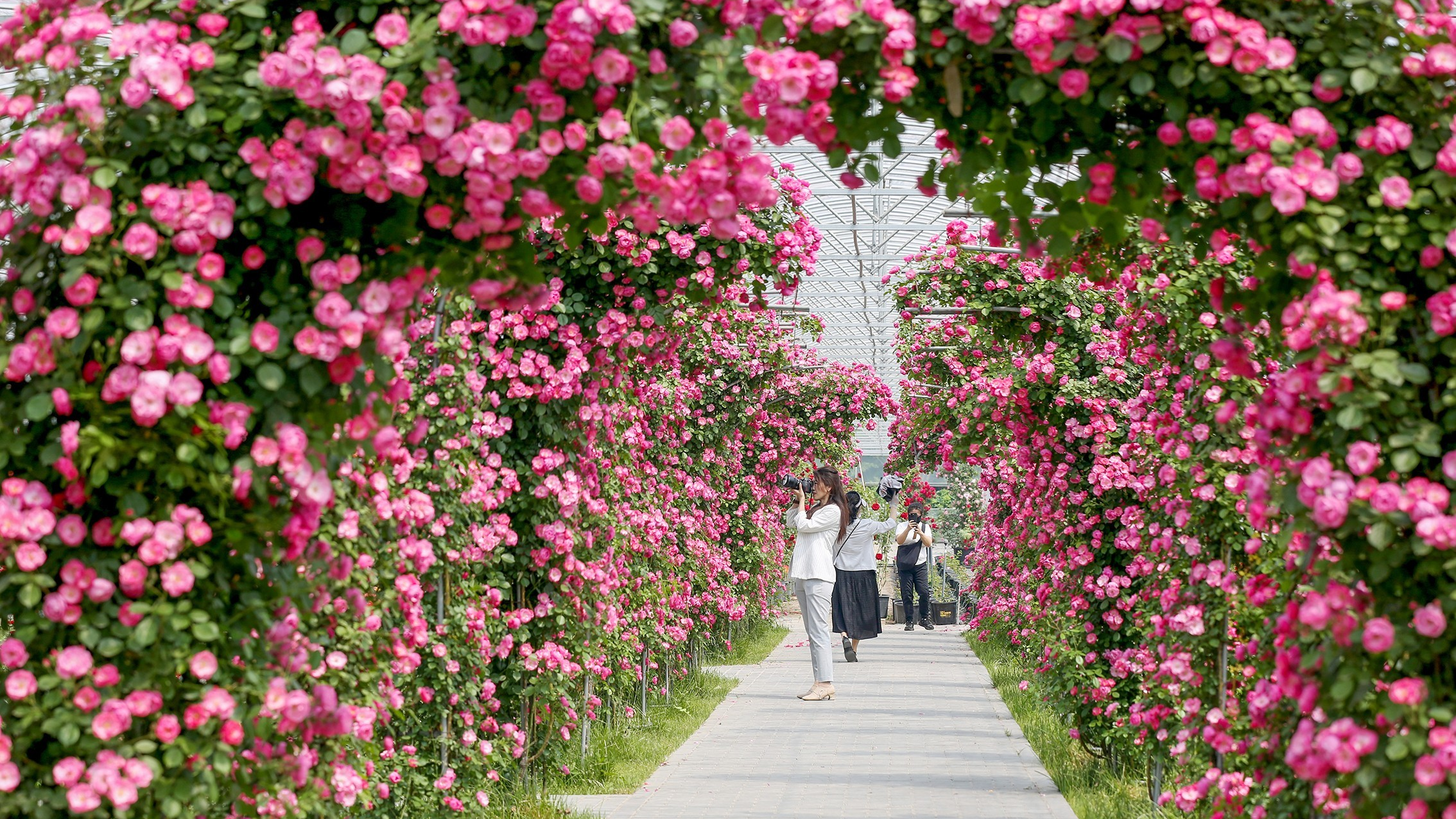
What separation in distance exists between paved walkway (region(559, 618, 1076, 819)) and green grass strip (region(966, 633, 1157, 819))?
0.08m

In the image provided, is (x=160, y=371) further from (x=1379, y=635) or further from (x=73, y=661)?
(x=1379, y=635)

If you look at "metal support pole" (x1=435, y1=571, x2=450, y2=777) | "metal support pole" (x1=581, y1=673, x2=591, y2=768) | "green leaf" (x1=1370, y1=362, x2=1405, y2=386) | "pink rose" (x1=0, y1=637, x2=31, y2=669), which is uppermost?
"green leaf" (x1=1370, y1=362, x2=1405, y2=386)

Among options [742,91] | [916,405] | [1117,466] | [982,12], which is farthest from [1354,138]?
[916,405]

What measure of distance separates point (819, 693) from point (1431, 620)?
25.7ft

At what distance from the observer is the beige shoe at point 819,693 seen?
9.82m

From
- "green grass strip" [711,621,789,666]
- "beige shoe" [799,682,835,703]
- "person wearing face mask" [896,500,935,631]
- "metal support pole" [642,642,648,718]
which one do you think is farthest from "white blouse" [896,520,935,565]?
"metal support pole" [642,642,648,718]

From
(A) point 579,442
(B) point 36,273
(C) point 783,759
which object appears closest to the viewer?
(B) point 36,273

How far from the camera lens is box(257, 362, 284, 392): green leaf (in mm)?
2309

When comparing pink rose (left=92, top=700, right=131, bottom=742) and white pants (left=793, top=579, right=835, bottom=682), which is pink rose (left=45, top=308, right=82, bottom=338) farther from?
white pants (left=793, top=579, right=835, bottom=682)

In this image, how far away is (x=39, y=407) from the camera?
2.28 meters

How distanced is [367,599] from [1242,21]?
2554 millimetres

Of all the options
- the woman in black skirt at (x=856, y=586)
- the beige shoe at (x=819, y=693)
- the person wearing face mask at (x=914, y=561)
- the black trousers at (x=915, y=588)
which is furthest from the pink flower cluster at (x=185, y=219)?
the black trousers at (x=915, y=588)

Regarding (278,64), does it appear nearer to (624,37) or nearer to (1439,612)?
(624,37)

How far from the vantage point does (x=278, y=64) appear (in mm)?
2271
